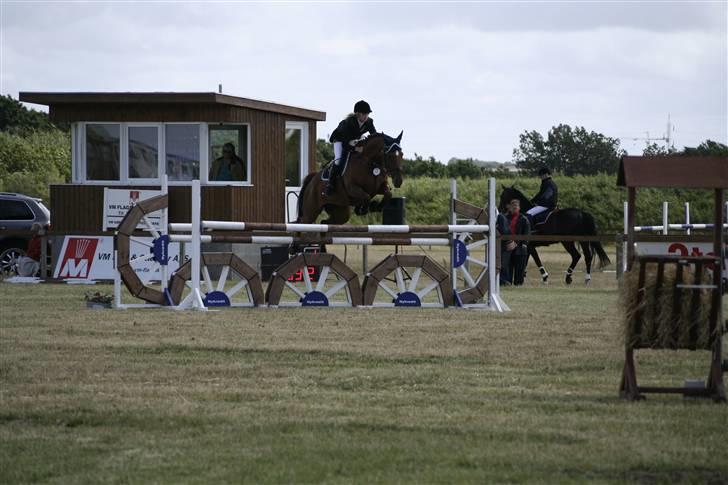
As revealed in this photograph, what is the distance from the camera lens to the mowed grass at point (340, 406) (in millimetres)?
6863

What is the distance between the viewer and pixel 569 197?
168ft

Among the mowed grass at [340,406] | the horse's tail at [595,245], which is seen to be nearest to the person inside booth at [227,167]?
the horse's tail at [595,245]

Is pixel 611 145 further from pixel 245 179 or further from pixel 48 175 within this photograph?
pixel 245 179

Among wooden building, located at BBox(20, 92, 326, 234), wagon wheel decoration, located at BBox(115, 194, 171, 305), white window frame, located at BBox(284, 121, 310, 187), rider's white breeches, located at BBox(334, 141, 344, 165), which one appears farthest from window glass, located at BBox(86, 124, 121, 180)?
wagon wheel decoration, located at BBox(115, 194, 171, 305)

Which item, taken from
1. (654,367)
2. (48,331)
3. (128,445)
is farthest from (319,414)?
(48,331)

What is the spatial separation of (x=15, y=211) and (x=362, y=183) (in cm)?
938

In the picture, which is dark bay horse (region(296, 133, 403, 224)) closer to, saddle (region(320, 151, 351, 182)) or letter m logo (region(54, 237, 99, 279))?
saddle (region(320, 151, 351, 182))

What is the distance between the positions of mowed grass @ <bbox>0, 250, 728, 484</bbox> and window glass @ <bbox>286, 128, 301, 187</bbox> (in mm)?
14403

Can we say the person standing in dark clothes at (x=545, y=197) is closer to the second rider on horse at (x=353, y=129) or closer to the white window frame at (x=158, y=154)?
the second rider on horse at (x=353, y=129)

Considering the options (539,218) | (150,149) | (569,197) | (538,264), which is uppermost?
(150,149)

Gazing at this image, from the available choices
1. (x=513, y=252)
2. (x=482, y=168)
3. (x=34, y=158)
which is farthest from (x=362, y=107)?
(x=482, y=168)

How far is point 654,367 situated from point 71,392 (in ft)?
15.4

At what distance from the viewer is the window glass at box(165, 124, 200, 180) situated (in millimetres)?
26312

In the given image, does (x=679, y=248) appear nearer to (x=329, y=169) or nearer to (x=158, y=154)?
(x=329, y=169)
